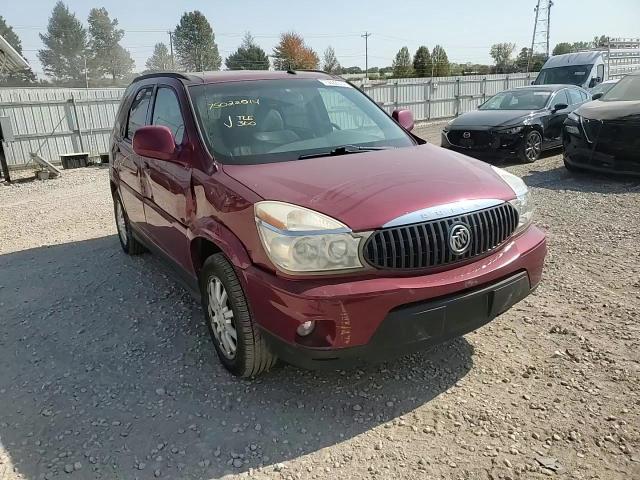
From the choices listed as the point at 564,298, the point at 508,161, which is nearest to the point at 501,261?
the point at 564,298

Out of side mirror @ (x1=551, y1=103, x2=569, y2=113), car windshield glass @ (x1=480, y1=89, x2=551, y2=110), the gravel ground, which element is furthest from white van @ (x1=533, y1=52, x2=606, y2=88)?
the gravel ground

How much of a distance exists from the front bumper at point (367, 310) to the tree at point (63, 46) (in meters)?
90.5

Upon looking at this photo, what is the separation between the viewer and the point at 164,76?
4102 millimetres

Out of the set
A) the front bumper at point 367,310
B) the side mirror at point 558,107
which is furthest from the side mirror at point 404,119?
the side mirror at point 558,107

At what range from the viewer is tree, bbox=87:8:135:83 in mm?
82938

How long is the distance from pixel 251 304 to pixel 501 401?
4.69ft

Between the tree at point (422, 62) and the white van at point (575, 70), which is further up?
the tree at point (422, 62)

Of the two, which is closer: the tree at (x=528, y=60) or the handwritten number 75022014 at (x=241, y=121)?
the handwritten number 75022014 at (x=241, y=121)

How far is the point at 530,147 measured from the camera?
33.0 ft

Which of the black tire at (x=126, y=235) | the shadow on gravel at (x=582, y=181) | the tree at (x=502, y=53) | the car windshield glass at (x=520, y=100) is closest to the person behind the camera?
the black tire at (x=126, y=235)

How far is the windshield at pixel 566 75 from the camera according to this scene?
16125mm

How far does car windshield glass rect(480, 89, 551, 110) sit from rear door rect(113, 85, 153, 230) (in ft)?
27.8

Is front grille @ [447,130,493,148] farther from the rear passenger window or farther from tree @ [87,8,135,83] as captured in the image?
tree @ [87,8,135,83]

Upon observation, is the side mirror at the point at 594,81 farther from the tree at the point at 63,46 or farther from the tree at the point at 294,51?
the tree at the point at 63,46
